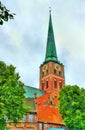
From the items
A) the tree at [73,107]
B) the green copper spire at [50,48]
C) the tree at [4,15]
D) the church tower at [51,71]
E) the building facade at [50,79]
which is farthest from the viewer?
the green copper spire at [50,48]

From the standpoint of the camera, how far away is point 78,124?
5238 cm

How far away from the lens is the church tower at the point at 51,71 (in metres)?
123

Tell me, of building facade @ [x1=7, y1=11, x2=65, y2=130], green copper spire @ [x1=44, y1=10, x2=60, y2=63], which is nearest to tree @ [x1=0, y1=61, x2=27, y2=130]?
building facade @ [x1=7, y1=11, x2=65, y2=130]

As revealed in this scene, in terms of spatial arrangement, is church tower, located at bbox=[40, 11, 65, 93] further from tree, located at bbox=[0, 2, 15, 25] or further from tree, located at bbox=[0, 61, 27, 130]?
tree, located at bbox=[0, 2, 15, 25]

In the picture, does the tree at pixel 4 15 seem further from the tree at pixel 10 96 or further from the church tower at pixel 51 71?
the church tower at pixel 51 71

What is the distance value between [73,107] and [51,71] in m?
70.5

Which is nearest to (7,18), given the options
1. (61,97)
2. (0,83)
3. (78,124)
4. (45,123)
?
(0,83)

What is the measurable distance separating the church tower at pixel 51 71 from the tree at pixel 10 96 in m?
81.6

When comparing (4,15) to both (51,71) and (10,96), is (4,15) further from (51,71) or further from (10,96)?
(51,71)

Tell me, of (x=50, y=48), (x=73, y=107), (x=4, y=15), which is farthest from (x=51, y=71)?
(x=4, y=15)

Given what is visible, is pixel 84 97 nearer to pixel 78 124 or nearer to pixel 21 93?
pixel 78 124

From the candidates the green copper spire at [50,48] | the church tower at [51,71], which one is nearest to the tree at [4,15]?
the church tower at [51,71]

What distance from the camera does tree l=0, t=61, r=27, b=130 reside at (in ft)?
117

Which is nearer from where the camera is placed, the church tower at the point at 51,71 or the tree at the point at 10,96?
the tree at the point at 10,96
